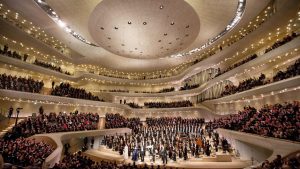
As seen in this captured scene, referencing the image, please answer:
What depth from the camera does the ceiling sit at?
13.6 m

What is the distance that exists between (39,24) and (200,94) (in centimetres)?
1975

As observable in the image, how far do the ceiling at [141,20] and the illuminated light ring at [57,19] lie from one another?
0.34m

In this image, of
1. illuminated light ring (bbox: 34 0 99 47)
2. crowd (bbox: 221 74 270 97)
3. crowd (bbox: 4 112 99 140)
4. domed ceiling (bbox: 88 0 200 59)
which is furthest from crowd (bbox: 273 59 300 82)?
illuminated light ring (bbox: 34 0 99 47)

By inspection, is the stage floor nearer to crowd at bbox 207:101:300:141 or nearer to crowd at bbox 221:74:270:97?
crowd at bbox 207:101:300:141

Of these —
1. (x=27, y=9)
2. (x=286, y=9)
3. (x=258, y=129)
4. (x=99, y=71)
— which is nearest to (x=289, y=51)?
(x=286, y=9)

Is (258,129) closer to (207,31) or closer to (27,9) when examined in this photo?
(207,31)

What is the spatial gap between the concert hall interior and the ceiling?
0.27 feet

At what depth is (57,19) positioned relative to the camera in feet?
57.7

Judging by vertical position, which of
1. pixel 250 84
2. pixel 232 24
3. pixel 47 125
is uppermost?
pixel 232 24

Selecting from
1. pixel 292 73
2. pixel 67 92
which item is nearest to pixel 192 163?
pixel 292 73

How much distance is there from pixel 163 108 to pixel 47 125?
1602 centimetres

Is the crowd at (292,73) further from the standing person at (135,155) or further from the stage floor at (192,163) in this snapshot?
the standing person at (135,155)

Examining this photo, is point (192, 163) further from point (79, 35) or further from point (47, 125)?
point (79, 35)

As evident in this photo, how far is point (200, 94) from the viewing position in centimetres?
2638
